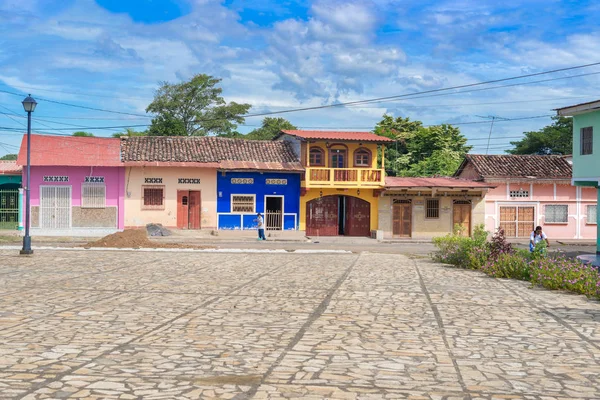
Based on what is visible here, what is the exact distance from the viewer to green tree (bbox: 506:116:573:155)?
5200 centimetres

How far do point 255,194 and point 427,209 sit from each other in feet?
31.9

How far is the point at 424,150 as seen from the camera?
1842 inches

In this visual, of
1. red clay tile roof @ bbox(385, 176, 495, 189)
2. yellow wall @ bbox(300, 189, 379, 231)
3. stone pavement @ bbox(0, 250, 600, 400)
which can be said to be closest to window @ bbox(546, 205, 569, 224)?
red clay tile roof @ bbox(385, 176, 495, 189)

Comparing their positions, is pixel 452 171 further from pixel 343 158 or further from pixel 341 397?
pixel 341 397

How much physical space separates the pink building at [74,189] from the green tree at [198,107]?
19953mm

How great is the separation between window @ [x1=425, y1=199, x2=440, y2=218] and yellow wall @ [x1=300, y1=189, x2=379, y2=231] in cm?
286

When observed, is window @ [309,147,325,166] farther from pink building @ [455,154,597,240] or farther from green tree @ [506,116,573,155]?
green tree @ [506,116,573,155]

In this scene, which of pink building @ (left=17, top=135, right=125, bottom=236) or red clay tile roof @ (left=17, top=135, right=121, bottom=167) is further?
pink building @ (left=17, top=135, right=125, bottom=236)

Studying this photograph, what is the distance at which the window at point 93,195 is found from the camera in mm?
32375

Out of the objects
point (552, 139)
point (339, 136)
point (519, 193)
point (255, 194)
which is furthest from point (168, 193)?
point (552, 139)

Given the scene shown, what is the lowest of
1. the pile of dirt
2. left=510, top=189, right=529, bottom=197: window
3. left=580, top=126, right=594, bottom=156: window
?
the pile of dirt

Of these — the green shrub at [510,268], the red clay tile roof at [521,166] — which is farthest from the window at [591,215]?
the green shrub at [510,268]

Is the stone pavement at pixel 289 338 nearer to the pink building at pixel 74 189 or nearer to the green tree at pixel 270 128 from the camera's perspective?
the pink building at pixel 74 189

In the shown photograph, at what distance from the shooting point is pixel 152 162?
106 feet
